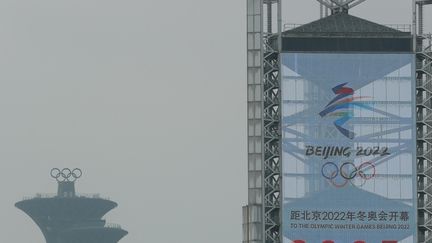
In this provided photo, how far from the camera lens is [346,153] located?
468ft

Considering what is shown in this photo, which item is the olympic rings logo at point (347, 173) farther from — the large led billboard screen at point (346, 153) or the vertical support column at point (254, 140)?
the vertical support column at point (254, 140)

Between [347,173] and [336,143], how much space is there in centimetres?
262

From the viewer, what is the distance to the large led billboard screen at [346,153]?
142m

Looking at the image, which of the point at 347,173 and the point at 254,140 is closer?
the point at 254,140

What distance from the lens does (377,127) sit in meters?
143

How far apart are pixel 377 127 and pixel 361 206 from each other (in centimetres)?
661

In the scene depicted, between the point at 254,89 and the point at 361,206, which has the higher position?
the point at 254,89

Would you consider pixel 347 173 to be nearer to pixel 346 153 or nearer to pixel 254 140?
pixel 346 153

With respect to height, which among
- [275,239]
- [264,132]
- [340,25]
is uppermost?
[340,25]

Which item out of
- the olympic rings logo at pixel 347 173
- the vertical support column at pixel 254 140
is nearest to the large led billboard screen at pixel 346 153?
the olympic rings logo at pixel 347 173

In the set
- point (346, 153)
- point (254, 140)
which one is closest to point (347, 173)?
point (346, 153)

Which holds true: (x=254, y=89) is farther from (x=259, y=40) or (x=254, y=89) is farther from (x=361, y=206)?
(x=361, y=206)

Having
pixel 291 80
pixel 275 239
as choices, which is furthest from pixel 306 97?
pixel 275 239

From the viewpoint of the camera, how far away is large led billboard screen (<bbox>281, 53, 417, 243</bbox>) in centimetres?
14162
